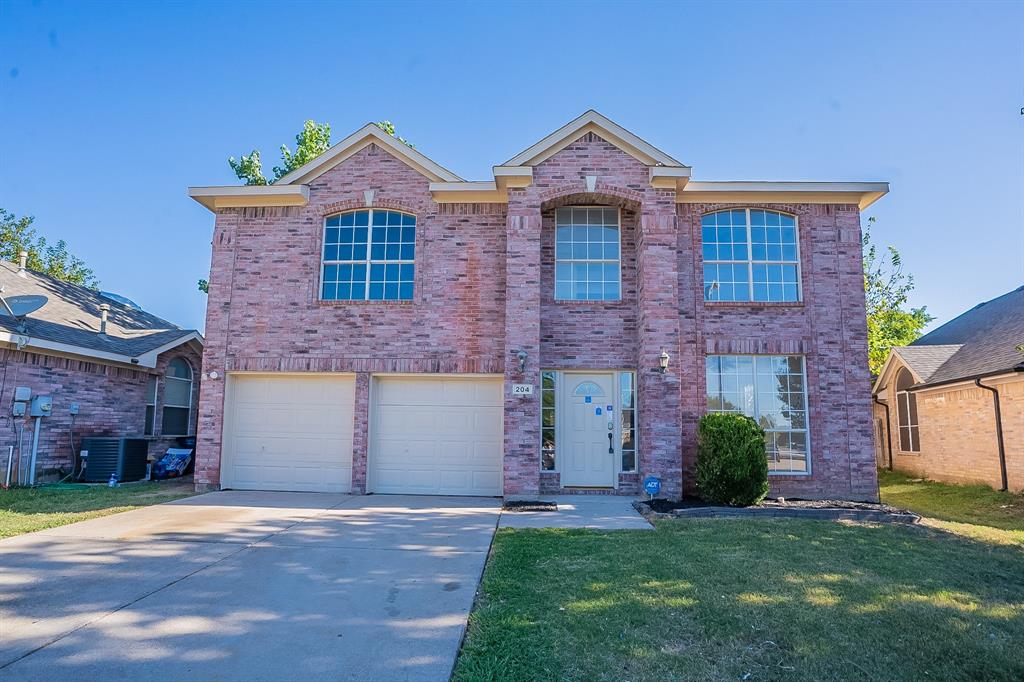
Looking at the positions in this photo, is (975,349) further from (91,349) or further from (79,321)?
(79,321)

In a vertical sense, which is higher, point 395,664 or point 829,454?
point 829,454

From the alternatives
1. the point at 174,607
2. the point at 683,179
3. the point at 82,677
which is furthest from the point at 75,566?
the point at 683,179

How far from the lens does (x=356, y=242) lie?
11602 mm

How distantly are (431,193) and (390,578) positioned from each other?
7.85 metres

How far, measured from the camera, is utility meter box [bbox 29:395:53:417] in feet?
38.0

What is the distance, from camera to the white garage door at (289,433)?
11094 mm

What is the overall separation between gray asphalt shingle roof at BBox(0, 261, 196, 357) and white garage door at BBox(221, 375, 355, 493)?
426 cm

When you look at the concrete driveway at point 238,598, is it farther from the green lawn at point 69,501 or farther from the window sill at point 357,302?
the window sill at point 357,302

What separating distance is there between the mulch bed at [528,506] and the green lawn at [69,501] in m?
5.94

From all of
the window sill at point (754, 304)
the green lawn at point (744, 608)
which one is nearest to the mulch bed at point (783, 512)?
the green lawn at point (744, 608)

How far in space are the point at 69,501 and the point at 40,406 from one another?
3.19 m

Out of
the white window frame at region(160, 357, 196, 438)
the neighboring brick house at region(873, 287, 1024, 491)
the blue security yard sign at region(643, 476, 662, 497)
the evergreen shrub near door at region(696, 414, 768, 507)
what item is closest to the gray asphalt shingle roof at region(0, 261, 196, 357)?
the white window frame at region(160, 357, 196, 438)

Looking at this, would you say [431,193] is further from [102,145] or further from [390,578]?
[102,145]

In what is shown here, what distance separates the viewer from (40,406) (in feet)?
38.0
